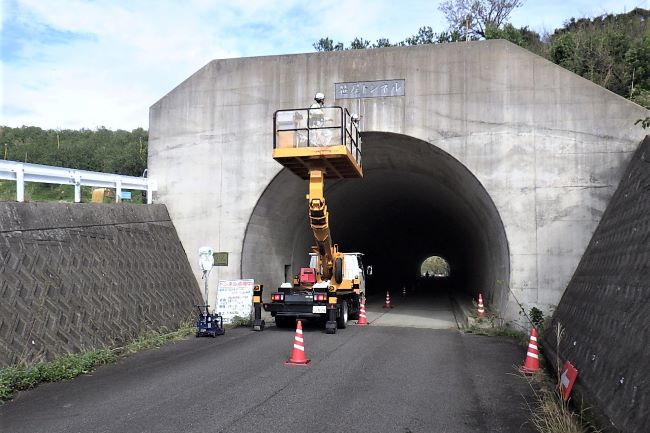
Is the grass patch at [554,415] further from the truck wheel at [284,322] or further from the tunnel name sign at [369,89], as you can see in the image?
the tunnel name sign at [369,89]

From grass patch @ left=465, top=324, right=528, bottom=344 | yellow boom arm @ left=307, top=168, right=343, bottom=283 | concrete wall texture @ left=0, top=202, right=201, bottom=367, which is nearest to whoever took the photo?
concrete wall texture @ left=0, top=202, right=201, bottom=367

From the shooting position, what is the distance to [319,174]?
12391mm

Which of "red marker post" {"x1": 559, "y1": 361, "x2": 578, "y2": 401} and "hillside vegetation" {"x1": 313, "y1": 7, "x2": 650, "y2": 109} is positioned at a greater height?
"hillside vegetation" {"x1": 313, "y1": 7, "x2": 650, "y2": 109}

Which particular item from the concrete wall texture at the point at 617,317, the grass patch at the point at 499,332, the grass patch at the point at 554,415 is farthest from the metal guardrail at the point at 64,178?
the concrete wall texture at the point at 617,317

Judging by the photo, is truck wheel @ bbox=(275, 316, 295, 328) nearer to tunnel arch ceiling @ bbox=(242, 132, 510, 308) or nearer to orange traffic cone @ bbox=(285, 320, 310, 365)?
tunnel arch ceiling @ bbox=(242, 132, 510, 308)

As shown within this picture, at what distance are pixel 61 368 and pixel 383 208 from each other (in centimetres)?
2120

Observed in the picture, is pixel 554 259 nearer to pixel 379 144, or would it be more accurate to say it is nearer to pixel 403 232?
pixel 379 144

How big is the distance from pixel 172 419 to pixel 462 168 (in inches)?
447

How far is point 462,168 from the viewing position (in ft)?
49.2

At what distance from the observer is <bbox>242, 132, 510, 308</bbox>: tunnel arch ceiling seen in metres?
15.9

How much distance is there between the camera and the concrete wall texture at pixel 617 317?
487cm

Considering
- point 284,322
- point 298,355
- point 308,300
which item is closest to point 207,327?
point 308,300

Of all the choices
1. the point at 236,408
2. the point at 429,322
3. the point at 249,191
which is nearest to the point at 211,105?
the point at 249,191

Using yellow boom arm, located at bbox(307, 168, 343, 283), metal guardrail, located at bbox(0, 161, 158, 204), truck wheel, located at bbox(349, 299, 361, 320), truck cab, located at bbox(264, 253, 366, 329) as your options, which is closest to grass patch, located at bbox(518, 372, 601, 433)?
yellow boom arm, located at bbox(307, 168, 343, 283)
